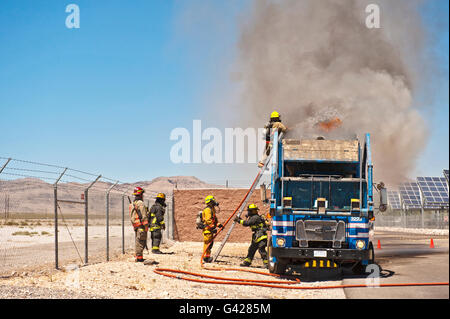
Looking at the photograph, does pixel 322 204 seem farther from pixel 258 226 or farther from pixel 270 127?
pixel 270 127

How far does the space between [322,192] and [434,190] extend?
121 ft

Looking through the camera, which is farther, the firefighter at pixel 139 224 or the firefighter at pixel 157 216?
the firefighter at pixel 157 216

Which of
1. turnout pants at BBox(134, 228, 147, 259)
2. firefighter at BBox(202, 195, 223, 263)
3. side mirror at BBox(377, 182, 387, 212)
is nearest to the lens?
side mirror at BBox(377, 182, 387, 212)

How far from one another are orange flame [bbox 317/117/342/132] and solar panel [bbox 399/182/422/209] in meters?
37.8

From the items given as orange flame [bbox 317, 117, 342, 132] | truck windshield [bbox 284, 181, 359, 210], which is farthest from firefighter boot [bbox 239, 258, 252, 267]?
orange flame [bbox 317, 117, 342, 132]

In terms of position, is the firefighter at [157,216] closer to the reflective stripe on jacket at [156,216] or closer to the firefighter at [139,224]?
the reflective stripe on jacket at [156,216]

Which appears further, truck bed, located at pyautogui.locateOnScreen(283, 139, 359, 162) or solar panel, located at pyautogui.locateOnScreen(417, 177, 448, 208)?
solar panel, located at pyautogui.locateOnScreen(417, 177, 448, 208)

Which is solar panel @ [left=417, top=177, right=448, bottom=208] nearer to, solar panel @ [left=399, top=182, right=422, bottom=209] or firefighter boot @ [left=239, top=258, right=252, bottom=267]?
solar panel @ [left=399, top=182, right=422, bottom=209]

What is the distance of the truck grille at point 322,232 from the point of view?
431 inches

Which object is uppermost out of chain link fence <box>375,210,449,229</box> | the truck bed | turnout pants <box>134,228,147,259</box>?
the truck bed

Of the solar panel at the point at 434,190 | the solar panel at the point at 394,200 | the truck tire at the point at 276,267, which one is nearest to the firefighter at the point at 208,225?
the truck tire at the point at 276,267

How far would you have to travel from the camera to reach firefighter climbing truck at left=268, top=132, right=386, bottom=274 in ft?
35.8

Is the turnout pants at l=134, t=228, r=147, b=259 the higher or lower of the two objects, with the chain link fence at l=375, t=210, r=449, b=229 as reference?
higher

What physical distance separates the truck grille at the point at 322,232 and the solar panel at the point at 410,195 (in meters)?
40.7
